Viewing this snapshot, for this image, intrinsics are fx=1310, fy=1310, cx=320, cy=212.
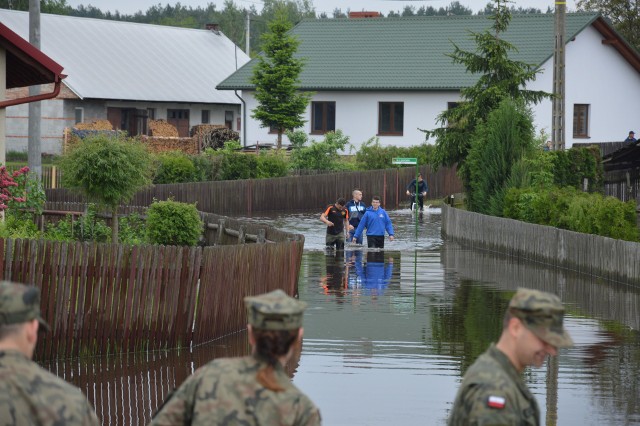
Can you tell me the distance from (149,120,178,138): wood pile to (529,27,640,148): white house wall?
1736 cm

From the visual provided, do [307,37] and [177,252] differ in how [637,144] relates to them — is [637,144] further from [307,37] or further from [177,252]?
[307,37]

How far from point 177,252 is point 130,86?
164ft

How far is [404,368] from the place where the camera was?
14852 millimetres

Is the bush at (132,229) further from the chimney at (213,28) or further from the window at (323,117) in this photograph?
the chimney at (213,28)

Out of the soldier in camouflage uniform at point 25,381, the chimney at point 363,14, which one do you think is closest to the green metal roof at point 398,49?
the chimney at point 363,14

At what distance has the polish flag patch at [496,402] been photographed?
549 cm

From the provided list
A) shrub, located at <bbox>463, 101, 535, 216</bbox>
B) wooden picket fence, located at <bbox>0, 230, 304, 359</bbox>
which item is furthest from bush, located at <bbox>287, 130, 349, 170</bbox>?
wooden picket fence, located at <bbox>0, 230, 304, 359</bbox>

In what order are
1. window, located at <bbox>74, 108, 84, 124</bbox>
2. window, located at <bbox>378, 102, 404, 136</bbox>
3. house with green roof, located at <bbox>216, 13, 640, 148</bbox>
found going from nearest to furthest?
1. house with green roof, located at <bbox>216, 13, 640, 148</bbox>
2. window, located at <bbox>378, 102, 404, 136</bbox>
3. window, located at <bbox>74, 108, 84, 124</bbox>

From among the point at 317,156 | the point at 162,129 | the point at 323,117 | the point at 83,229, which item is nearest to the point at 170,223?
the point at 83,229

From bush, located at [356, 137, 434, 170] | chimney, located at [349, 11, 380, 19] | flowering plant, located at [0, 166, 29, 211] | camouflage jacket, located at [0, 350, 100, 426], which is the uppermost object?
chimney, located at [349, 11, 380, 19]

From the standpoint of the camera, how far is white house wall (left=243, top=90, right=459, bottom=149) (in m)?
59.9

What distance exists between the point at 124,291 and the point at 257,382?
925 cm

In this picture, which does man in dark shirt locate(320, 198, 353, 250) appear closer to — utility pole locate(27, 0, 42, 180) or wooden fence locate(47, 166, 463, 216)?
utility pole locate(27, 0, 42, 180)

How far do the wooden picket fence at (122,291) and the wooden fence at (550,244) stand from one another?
9.21 m
